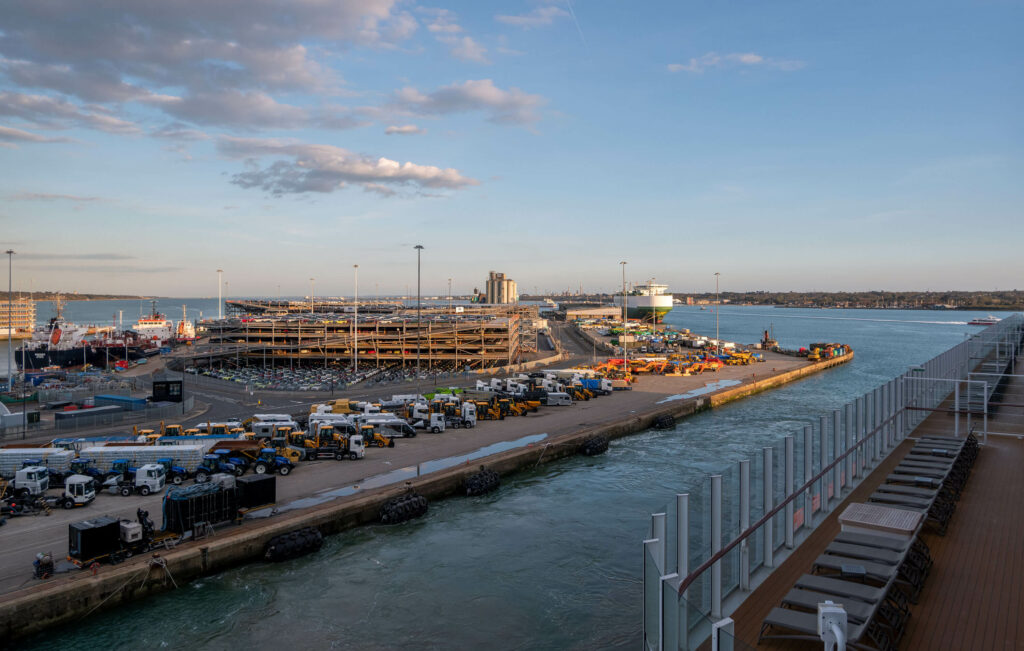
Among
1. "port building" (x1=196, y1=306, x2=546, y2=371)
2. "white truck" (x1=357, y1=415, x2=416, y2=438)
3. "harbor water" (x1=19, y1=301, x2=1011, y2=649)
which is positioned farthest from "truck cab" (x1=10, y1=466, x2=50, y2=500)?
"port building" (x1=196, y1=306, x2=546, y2=371)

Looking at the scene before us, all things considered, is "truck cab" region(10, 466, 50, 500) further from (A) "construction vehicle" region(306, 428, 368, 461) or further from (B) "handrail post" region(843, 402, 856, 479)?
(B) "handrail post" region(843, 402, 856, 479)

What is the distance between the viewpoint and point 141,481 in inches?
697

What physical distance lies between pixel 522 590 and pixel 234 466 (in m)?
11.0

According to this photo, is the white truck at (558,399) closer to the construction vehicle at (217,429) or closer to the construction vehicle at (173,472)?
the construction vehicle at (217,429)

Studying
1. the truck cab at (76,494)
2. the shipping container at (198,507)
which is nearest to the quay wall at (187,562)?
the shipping container at (198,507)

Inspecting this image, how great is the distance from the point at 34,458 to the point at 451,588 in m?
14.6

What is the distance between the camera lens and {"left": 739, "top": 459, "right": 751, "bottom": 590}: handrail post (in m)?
8.37

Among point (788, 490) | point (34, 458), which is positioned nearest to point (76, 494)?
point (34, 458)

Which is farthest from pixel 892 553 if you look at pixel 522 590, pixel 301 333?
pixel 301 333

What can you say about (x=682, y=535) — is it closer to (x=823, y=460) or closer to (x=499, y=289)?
(x=823, y=460)

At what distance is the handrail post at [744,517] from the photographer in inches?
329

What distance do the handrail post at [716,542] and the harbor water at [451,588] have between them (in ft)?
12.3

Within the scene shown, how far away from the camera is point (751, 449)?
86.5ft

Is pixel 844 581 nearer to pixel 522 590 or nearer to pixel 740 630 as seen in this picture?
pixel 740 630
